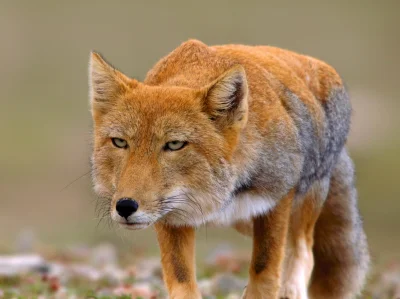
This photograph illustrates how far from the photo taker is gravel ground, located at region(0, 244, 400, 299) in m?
11.7

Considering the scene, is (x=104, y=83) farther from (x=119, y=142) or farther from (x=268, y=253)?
(x=268, y=253)

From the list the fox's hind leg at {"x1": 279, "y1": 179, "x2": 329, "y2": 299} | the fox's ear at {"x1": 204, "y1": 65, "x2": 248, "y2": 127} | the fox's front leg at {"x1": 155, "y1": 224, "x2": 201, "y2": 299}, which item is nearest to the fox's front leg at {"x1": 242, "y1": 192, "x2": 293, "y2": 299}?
the fox's front leg at {"x1": 155, "y1": 224, "x2": 201, "y2": 299}

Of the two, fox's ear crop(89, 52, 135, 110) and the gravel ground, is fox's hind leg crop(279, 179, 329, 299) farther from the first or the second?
fox's ear crop(89, 52, 135, 110)

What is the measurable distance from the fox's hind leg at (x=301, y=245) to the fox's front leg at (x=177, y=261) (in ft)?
5.20

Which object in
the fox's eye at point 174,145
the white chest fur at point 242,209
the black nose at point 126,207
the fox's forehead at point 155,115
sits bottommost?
the white chest fur at point 242,209

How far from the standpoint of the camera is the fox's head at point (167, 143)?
893cm

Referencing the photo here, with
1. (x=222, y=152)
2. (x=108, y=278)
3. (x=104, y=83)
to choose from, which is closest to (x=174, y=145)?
(x=222, y=152)

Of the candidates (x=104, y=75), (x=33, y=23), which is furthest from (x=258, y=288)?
(x=33, y=23)

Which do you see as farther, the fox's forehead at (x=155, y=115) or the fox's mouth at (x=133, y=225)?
the fox's forehead at (x=155, y=115)

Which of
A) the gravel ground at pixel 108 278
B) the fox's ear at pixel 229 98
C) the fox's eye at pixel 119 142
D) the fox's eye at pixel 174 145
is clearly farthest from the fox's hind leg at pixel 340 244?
the fox's eye at pixel 119 142

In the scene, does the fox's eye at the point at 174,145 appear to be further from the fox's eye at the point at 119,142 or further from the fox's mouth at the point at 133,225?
the fox's mouth at the point at 133,225

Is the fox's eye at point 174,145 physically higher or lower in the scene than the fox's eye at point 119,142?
higher

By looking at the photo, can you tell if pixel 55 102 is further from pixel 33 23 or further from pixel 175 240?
pixel 175 240

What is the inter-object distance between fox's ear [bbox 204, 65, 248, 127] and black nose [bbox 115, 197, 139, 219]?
116cm
